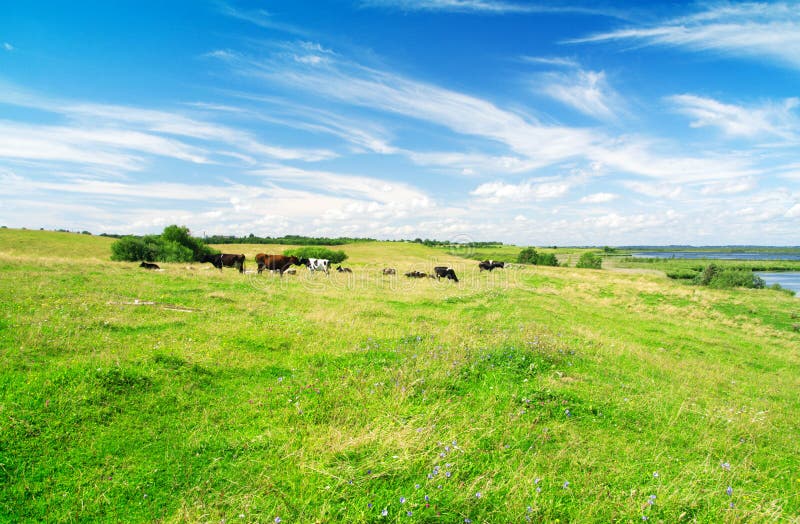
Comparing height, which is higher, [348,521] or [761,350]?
[348,521]

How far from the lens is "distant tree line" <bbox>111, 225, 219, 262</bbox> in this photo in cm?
4956

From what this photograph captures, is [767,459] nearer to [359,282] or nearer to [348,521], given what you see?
[348,521]

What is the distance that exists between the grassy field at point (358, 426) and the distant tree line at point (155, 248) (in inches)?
1653

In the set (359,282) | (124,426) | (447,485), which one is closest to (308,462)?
(447,485)

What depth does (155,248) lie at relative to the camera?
5206cm

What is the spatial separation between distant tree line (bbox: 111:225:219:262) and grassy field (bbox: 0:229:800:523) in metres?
42.0

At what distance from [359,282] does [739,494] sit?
78.6 feet

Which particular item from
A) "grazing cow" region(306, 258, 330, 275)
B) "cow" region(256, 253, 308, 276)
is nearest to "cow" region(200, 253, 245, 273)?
"cow" region(256, 253, 308, 276)

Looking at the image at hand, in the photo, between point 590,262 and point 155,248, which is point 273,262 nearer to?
point 155,248

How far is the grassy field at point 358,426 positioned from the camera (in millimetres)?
3869

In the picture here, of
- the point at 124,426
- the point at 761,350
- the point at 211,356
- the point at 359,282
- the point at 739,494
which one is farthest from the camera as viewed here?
the point at 359,282

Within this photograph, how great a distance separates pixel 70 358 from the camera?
6.65 m

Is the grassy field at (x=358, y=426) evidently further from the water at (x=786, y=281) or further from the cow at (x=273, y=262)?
the water at (x=786, y=281)

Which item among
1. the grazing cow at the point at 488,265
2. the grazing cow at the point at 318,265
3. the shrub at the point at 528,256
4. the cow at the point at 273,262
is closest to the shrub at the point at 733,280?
the grazing cow at the point at 488,265
